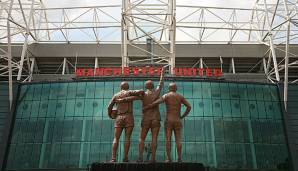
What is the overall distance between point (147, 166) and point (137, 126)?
1931cm

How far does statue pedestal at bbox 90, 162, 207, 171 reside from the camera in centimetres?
1347

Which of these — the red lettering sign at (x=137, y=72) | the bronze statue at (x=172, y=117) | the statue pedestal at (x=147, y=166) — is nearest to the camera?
the statue pedestal at (x=147, y=166)

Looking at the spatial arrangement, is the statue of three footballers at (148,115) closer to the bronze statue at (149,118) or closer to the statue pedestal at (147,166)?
the bronze statue at (149,118)

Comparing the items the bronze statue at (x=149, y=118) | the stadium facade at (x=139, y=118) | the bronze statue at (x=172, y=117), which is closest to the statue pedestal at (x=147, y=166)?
the bronze statue at (x=149, y=118)

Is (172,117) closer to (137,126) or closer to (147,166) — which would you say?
(147,166)

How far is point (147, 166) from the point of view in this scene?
13570 millimetres

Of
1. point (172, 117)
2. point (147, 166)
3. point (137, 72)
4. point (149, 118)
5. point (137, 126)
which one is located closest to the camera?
point (147, 166)

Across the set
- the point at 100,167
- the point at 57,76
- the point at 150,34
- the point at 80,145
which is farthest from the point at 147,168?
the point at 57,76

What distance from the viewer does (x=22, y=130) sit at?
34.3m

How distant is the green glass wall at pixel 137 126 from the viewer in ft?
106

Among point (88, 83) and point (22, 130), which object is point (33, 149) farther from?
point (88, 83)

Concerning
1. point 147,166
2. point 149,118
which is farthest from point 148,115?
point 147,166

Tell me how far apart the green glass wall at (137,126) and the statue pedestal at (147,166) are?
1760cm

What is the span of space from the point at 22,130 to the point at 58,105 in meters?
3.98
